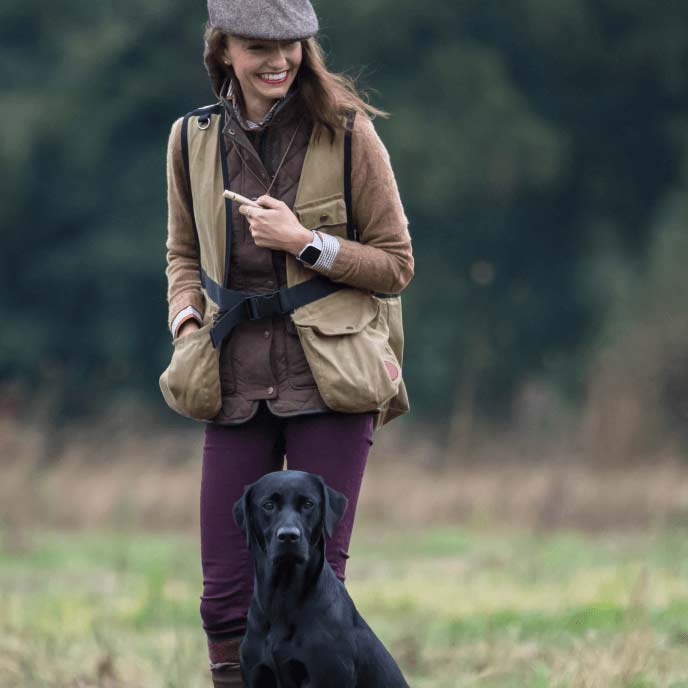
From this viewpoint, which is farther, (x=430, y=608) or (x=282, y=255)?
(x=430, y=608)

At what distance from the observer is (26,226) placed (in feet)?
77.7

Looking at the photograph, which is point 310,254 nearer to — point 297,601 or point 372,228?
point 372,228

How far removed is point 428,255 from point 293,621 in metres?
19.6

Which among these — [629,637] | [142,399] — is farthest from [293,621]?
[142,399]

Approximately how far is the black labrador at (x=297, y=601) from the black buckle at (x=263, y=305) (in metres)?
0.43

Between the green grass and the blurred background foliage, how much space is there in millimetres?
10239

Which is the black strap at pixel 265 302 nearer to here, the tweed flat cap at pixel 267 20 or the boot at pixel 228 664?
the tweed flat cap at pixel 267 20

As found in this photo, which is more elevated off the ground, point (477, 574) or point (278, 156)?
point (278, 156)

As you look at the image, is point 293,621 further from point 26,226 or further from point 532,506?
point 26,226

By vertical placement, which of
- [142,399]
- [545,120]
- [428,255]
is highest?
[545,120]

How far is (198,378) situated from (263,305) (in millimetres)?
242

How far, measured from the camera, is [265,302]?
4203 mm

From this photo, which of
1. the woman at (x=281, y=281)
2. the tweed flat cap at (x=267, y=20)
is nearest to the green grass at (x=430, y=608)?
the woman at (x=281, y=281)

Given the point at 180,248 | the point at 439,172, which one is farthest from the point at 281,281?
the point at 439,172
